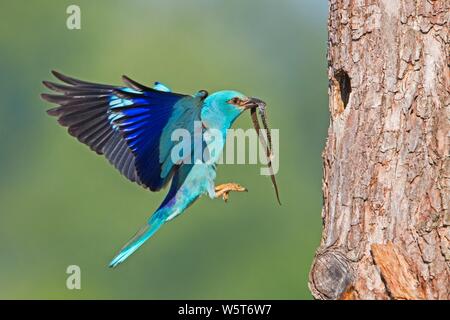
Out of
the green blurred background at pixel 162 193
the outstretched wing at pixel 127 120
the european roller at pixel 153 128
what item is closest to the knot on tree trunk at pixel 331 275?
the european roller at pixel 153 128

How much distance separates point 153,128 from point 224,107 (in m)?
0.48

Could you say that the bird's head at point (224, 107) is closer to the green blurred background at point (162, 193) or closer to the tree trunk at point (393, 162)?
the tree trunk at point (393, 162)

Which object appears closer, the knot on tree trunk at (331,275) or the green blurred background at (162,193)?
the knot on tree trunk at (331,275)

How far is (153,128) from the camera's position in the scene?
19.5 ft

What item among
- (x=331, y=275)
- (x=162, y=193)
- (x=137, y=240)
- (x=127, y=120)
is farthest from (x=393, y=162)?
(x=162, y=193)

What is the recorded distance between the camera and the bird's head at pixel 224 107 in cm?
610

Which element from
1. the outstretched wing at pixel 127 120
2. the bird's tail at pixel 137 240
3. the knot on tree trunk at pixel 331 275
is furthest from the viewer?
the bird's tail at pixel 137 240

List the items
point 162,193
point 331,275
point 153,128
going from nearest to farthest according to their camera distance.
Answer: point 331,275, point 153,128, point 162,193

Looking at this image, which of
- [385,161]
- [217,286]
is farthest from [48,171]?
[385,161]

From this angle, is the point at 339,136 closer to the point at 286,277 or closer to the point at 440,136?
the point at 440,136

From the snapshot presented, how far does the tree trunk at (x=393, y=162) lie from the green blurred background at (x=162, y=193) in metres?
8.11

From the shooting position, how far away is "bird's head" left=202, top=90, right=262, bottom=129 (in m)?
6.10

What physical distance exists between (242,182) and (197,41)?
17.9 ft

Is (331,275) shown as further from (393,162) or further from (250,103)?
(250,103)
